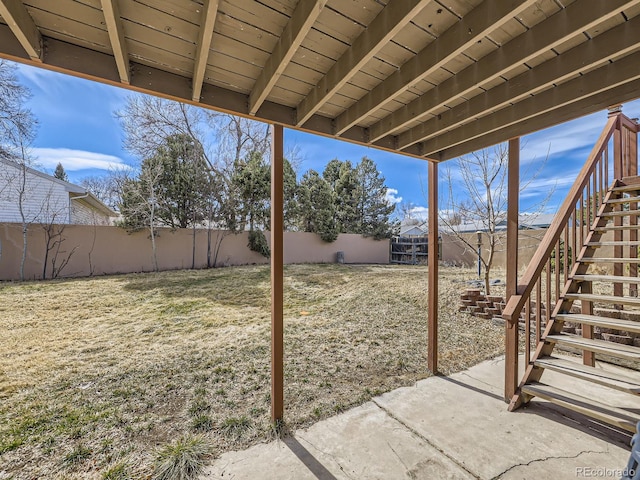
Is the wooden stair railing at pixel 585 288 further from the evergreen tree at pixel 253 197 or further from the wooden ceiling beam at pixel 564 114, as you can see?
the evergreen tree at pixel 253 197

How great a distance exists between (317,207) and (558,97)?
35.4 feet

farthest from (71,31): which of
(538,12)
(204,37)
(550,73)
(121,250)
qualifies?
(121,250)

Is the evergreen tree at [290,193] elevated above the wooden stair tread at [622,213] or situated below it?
above

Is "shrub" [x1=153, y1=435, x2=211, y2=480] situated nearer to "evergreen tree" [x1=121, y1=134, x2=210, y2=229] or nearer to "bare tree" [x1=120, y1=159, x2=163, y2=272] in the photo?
"bare tree" [x1=120, y1=159, x2=163, y2=272]

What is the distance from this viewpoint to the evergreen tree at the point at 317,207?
39.3ft

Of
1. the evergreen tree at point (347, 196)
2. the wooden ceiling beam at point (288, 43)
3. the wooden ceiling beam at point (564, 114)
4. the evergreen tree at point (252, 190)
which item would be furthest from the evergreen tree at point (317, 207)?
the wooden ceiling beam at point (288, 43)

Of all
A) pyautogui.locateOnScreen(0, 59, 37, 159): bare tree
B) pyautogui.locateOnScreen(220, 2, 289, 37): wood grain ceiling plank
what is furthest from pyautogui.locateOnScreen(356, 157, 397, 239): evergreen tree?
pyautogui.locateOnScreen(220, 2, 289, 37): wood grain ceiling plank

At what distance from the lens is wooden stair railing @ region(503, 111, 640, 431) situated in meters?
1.87

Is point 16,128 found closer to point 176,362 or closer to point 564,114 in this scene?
point 176,362

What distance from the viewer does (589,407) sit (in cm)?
180

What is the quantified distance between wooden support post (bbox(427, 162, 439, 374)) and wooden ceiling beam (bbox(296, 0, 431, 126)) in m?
1.50

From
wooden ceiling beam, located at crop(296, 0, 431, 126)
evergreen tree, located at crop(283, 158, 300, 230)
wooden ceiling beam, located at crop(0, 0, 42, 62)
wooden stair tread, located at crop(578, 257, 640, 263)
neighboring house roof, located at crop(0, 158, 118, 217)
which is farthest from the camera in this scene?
evergreen tree, located at crop(283, 158, 300, 230)

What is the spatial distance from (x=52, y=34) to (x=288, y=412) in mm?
2477

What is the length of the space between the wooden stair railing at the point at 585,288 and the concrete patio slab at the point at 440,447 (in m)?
0.16
